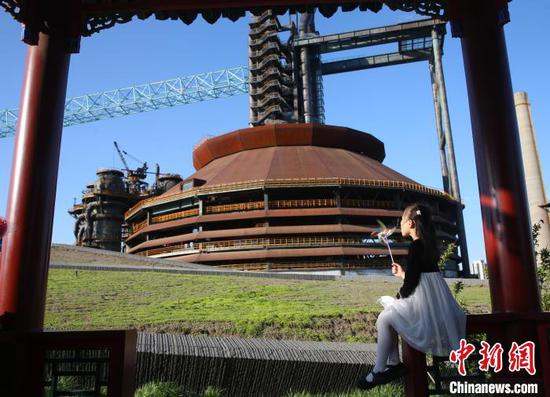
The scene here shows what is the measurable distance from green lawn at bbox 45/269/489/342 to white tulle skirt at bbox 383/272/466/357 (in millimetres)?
7944

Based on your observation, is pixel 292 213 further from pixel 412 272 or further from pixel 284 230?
pixel 412 272

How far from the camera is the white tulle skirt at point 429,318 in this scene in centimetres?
404

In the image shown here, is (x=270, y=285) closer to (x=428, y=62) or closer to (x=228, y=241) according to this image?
(x=228, y=241)

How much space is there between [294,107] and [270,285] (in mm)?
58098

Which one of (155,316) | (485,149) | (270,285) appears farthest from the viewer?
(270,285)

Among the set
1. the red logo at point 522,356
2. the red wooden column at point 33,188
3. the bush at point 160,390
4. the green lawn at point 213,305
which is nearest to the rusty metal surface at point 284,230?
the green lawn at point 213,305

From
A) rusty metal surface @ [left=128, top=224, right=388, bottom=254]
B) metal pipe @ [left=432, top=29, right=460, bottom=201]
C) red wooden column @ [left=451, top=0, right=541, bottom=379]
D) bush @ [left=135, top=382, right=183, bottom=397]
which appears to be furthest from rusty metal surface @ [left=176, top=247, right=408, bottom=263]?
red wooden column @ [left=451, top=0, right=541, bottom=379]

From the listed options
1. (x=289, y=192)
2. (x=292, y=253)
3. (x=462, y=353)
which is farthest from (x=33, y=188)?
(x=289, y=192)

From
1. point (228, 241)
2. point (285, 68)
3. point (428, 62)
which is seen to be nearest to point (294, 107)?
point (285, 68)

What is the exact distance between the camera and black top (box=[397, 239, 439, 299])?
4258mm

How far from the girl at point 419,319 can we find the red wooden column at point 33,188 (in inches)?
143

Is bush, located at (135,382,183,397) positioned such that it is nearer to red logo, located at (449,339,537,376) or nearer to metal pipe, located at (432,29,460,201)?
red logo, located at (449,339,537,376)

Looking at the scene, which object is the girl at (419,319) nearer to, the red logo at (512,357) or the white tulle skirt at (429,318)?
the white tulle skirt at (429,318)

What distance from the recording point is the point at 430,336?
4.04 m
